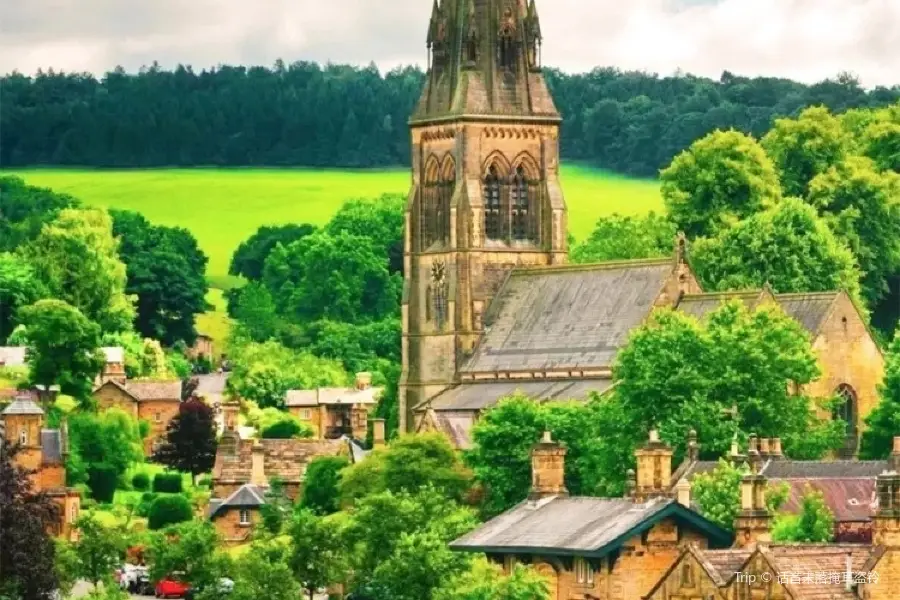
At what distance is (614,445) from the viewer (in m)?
114

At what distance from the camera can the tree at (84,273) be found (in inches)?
7318

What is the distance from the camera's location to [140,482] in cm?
14738

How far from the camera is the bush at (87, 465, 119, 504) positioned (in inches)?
5586

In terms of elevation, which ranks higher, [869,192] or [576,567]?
[869,192]

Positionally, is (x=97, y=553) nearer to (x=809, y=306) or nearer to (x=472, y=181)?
(x=809, y=306)

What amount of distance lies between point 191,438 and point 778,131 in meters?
26.6

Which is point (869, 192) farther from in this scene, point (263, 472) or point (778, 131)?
point (263, 472)

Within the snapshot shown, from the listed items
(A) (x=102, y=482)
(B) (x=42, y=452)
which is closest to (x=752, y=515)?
(B) (x=42, y=452)

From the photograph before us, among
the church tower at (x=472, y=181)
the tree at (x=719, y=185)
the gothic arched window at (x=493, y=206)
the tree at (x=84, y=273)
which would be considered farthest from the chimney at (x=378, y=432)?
the tree at (x=84, y=273)

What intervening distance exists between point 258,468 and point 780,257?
2042cm

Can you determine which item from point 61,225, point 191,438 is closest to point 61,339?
point 191,438

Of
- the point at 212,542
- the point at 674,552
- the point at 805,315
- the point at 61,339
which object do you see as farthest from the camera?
the point at 61,339

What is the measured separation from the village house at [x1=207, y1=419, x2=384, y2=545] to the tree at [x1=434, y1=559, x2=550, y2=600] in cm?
3859

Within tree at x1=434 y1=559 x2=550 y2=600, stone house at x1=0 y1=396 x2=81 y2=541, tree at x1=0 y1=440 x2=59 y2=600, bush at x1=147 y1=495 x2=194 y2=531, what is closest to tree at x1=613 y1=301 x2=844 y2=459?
bush at x1=147 y1=495 x2=194 y2=531
